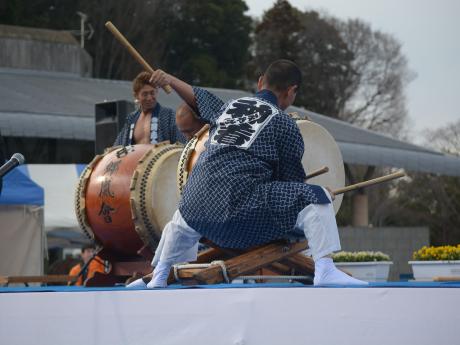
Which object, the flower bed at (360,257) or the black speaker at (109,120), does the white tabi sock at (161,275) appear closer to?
the flower bed at (360,257)

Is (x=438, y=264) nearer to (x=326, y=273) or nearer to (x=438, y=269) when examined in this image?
(x=438, y=269)

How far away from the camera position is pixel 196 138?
526 cm

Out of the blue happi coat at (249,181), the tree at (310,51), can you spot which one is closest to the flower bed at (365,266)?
the blue happi coat at (249,181)

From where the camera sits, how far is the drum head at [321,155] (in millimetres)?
5090

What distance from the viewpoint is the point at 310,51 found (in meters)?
34.8

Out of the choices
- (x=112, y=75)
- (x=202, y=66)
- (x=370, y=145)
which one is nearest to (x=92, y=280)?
(x=370, y=145)

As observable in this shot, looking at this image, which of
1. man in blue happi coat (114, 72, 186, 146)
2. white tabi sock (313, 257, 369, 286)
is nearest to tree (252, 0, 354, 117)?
man in blue happi coat (114, 72, 186, 146)

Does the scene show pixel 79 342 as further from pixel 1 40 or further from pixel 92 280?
pixel 1 40

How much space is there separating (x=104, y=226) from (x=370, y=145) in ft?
38.2

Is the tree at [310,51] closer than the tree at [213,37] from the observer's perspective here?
No

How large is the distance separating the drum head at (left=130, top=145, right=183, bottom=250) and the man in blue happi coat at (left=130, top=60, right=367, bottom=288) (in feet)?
5.24

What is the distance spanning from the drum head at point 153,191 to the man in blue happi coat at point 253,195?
1.60 meters

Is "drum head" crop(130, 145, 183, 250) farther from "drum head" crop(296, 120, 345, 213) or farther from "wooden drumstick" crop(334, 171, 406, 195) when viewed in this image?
"wooden drumstick" crop(334, 171, 406, 195)

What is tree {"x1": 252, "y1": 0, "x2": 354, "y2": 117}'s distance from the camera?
32594mm
